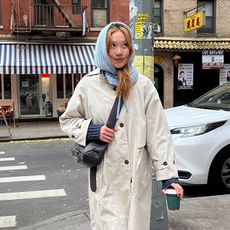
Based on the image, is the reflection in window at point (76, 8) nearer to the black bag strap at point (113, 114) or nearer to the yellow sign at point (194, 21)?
the yellow sign at point (194, 21)

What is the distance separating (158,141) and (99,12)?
16.7 m

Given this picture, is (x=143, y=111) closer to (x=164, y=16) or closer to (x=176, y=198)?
(x=176, y=198)

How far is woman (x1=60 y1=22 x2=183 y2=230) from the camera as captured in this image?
107 inches

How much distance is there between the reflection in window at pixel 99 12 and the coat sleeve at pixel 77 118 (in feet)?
53.2

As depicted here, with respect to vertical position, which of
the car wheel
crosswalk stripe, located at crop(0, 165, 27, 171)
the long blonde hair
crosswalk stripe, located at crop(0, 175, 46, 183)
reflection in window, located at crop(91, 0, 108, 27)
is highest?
reflection in window, located at crop(91, 0, 108, 27)

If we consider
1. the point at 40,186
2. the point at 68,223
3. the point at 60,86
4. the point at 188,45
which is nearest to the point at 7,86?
the point at 60,86

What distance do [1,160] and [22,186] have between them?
2.77 metres

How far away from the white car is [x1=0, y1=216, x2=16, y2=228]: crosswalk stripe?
2.23 meters

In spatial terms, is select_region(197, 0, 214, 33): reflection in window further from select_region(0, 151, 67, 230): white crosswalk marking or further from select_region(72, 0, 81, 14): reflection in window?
select_region(0, 151, 67, 230): white crosswalk marking

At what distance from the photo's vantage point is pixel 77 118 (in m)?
2.86

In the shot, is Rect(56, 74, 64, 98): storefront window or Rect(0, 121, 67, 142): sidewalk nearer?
Rect(0, 121, 67, 142): sidewalk

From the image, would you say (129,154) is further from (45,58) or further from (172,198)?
(45,58)

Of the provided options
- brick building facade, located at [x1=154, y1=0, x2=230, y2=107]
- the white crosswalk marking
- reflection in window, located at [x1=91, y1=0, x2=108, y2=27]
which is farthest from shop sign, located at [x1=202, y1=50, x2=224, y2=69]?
the white crosswalk marking

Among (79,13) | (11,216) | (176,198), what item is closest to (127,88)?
(176,198)
